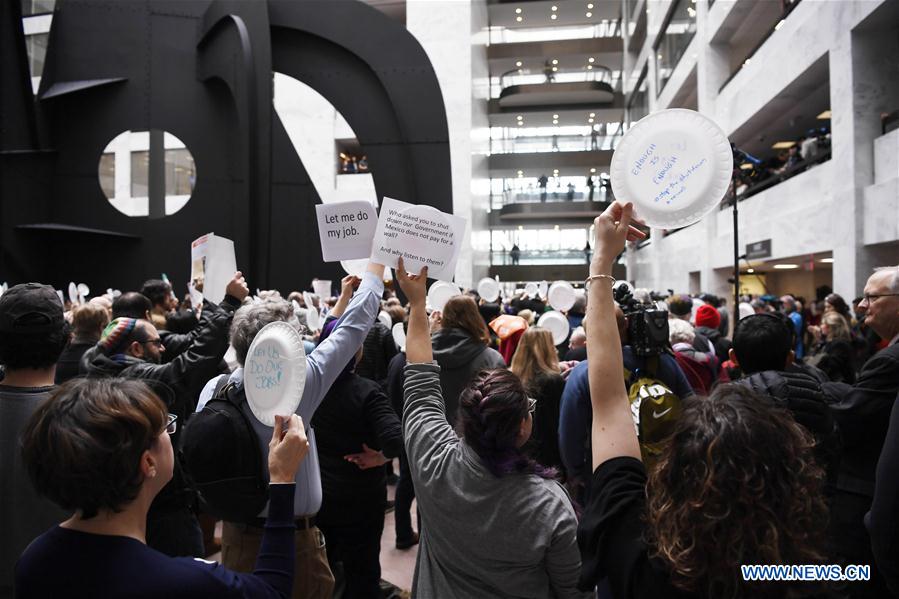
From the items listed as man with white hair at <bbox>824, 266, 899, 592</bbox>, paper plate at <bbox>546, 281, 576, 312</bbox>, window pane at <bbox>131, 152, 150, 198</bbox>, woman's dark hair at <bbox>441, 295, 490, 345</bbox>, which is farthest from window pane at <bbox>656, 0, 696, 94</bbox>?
man with white hair at <bbox>824, 266, 899, 592</bbox>

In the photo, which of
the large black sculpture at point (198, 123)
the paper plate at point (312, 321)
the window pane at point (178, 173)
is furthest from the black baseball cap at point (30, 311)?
the window pane at point (178, 173)

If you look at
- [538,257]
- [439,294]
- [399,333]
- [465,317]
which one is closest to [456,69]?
[538,257]

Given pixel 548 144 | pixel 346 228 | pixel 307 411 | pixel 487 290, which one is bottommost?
pixel 307 411

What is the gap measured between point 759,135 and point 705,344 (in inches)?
599

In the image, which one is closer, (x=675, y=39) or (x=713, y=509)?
(x=713, y=509)

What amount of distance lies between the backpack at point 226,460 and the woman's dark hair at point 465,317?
206cm

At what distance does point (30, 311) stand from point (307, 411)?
3.42ft

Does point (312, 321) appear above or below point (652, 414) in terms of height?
above

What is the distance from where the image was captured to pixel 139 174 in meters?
23.6

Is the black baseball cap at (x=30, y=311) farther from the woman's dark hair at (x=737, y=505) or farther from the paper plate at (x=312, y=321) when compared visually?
the paper plate at (x=312, y=321)

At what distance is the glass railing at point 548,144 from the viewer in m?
29.9

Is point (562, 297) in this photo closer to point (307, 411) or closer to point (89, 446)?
point (307, 411)

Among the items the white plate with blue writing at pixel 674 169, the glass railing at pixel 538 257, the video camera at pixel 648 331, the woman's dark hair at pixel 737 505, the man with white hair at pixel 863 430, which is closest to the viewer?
the woman's dark hair at pixel 737 505

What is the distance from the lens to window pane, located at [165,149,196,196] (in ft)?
78.1
